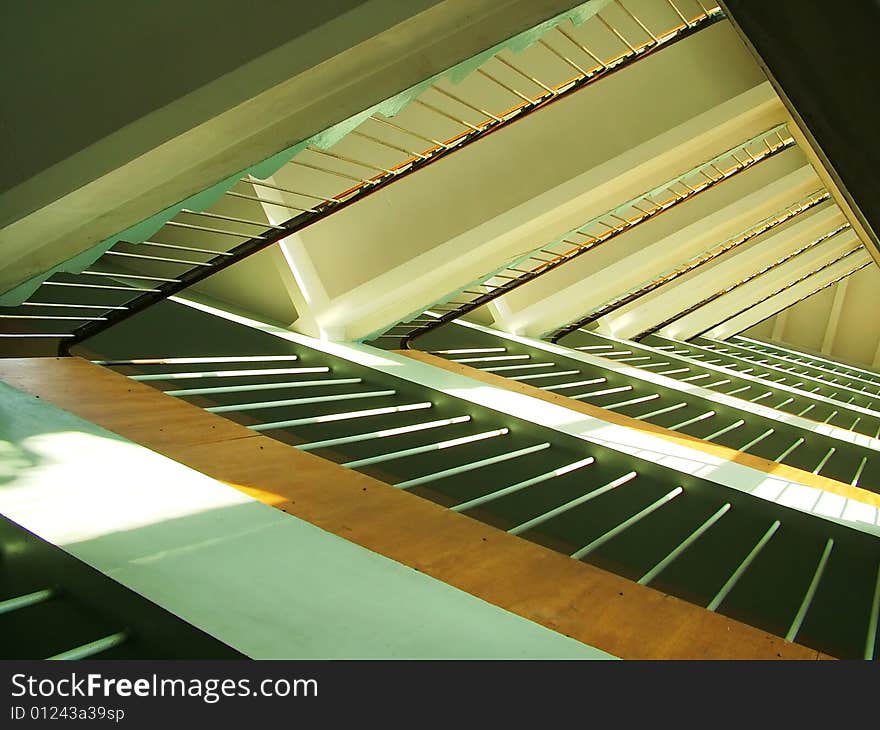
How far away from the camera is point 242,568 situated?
163 cm

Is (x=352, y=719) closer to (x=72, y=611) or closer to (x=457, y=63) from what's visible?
(x=72, y=611)

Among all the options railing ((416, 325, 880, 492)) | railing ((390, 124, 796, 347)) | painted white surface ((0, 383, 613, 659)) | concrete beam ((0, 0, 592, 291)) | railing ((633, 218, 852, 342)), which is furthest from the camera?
railing ((633, 218, 852, 342))

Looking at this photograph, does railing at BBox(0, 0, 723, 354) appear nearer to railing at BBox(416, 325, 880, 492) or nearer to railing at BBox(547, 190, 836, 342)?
railing at BBox(416, 325, 880, 492)

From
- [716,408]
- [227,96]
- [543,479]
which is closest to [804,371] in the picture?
[716,408]

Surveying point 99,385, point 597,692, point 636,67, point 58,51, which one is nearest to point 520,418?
point 99,385

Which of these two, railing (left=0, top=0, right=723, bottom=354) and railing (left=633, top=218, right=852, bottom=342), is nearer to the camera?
railing (left=0, top=0, right=723, bottom=354)

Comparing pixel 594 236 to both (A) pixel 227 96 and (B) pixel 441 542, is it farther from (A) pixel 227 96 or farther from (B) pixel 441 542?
(A) pixel 227 96

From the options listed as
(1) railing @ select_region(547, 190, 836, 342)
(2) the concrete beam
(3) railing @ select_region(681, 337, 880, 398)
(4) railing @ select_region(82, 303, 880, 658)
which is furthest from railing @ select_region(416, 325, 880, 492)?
(2) the concrete beam

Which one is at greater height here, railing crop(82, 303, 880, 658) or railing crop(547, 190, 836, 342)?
railing crop(547, 190, 836, 342)

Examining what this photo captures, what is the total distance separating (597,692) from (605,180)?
3277 mm

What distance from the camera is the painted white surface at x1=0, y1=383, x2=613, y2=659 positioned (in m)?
1.41

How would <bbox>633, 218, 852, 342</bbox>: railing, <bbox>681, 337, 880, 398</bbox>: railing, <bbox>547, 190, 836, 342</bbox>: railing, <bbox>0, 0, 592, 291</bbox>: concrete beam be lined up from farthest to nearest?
<bbox>633, 218, 852, 342</bbox>: railing, <bbox>681, 337, 880, 398</bbox>: railing, <bbox>547, 190, 836, 342</bbox>: railing, <bbox>0, 0, 592, 291</bbox>: concrete beam

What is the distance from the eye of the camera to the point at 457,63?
2135 millimetres

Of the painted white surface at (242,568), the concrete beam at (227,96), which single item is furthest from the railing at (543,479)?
the concrete beam at (227,96)
